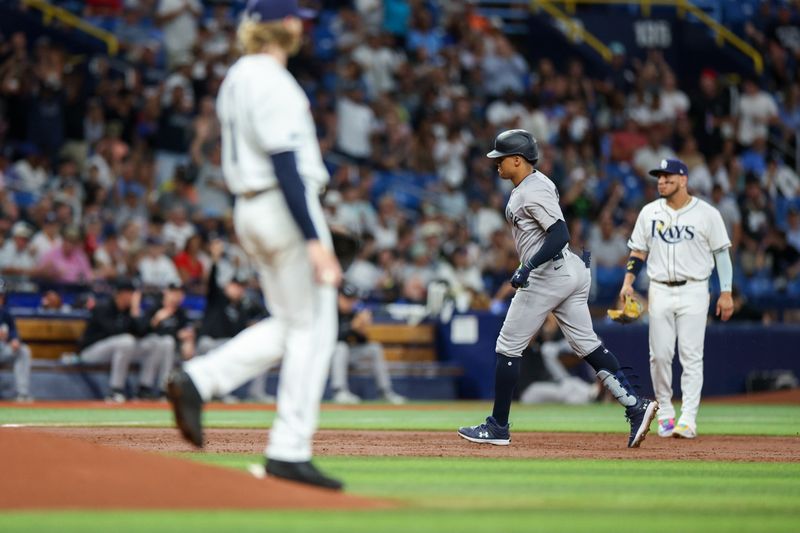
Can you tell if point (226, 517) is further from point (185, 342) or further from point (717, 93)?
point (717, 93)

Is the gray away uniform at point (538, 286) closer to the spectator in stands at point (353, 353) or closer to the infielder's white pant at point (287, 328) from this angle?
the infielder's white pant at point (287, 328)

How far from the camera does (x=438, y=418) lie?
15188 mm

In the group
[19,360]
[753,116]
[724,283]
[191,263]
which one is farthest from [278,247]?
[753,116]

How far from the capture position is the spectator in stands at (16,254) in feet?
59.2

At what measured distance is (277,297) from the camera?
251 inches

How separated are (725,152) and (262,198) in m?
22.0

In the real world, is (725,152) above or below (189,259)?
above

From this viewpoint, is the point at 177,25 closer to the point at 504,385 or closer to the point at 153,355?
the point at 153,355

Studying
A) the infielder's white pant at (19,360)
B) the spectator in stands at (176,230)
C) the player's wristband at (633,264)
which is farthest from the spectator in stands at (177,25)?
the player's wristband at (633,264)

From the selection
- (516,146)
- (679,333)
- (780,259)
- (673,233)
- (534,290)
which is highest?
(780,259)

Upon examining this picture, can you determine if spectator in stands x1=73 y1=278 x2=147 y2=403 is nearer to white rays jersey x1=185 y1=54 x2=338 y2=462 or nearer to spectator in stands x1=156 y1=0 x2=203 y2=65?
spectator in stands x1=156 y1=0 x2=203 y2=65

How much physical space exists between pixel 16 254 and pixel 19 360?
61.3 inches

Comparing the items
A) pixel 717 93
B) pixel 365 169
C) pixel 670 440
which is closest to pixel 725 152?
pixel 717 93

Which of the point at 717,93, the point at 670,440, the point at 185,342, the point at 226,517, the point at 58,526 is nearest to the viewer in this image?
the point at 58,526
